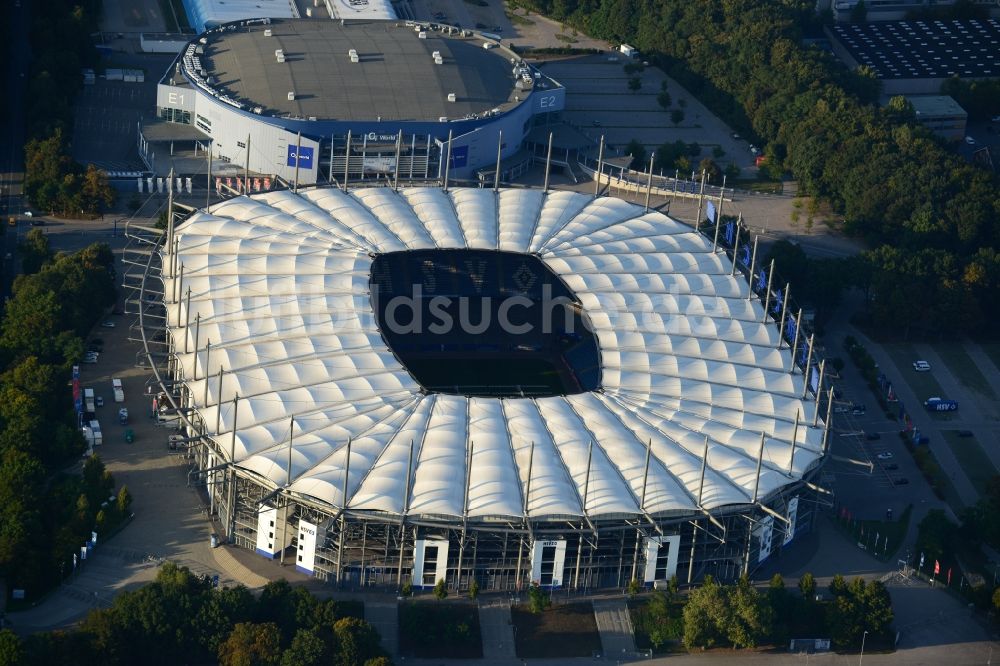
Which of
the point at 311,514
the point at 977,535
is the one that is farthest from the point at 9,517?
the point at 977,535

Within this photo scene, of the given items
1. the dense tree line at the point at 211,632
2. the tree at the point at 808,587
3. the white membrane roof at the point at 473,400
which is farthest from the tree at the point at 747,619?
the dense tree line at the point at 211,632

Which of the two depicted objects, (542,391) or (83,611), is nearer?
(83,611)

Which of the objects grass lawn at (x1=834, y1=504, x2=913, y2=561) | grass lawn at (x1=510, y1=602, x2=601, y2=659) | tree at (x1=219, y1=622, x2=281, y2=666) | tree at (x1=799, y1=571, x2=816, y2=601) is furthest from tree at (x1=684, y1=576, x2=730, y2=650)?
tree at (x1=219, y1=622, x2=281, y2=666)

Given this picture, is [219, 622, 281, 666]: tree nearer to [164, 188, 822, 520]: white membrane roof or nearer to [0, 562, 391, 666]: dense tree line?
[0, 562, 391, 666]: dense tree line

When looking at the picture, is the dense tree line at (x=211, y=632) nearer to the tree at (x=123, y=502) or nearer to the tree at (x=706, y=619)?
the tree at (x=123, y=502)

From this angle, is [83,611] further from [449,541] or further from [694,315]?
[694,315]

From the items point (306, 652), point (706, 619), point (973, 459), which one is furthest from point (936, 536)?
point (306, 652)
